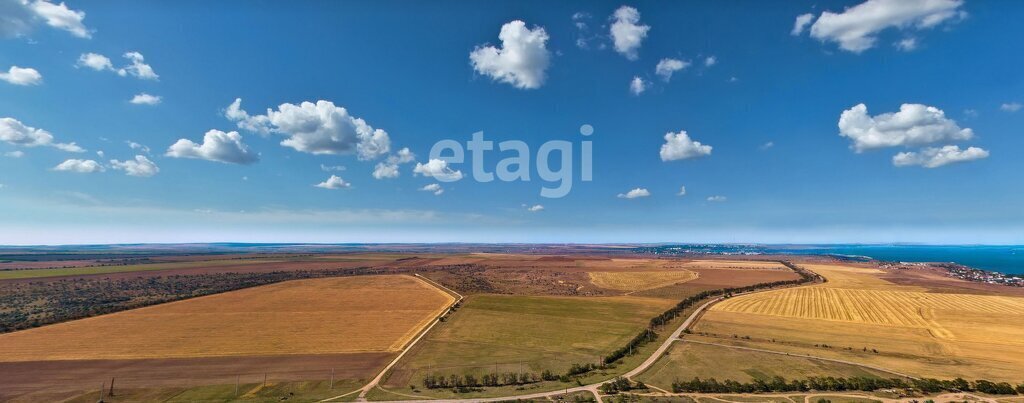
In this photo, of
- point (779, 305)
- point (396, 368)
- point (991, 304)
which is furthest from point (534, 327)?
point (991, 304)

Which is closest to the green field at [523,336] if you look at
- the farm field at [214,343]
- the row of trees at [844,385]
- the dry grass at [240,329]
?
the farm field at [214,343]

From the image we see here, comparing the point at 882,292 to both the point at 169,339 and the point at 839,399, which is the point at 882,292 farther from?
the point at 169,339

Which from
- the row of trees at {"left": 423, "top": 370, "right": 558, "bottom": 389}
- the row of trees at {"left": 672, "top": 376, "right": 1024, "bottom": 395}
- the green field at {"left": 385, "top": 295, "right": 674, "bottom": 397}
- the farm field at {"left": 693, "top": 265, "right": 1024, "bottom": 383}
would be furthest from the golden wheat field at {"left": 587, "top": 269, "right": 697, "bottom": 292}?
the row of trees at {"left": 423, "top": 370, "right": 558, "bottom": 389}

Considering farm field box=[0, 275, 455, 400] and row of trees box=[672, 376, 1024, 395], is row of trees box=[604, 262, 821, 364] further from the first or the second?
farm field box=[0, 275, 455, 400]

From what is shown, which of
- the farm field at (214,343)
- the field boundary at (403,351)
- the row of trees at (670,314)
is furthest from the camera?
the row of trees at (670,314)

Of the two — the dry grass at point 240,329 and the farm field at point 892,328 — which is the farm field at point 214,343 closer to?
the dry grass at point 240,329

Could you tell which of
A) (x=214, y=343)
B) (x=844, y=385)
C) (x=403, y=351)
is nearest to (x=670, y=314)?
(x=844, y=385)
